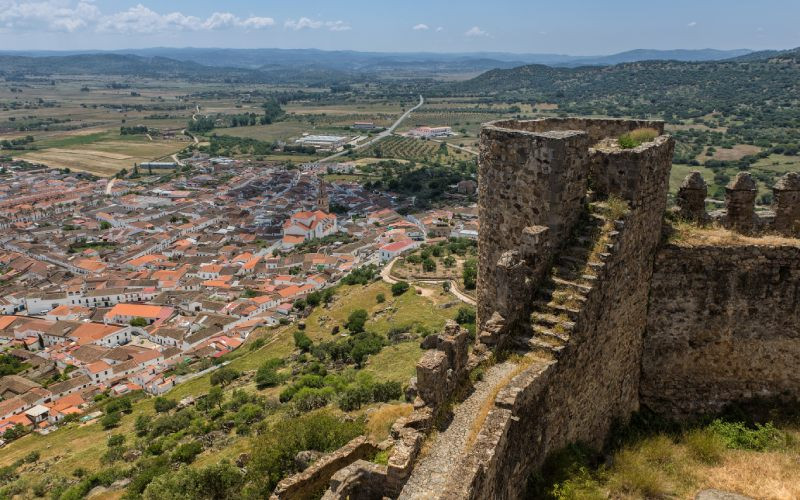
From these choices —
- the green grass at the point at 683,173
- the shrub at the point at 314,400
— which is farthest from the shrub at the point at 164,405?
the green grass at the point at 683,173

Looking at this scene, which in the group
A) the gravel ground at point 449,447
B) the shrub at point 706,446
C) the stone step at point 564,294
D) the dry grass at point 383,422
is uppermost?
the stone step at point 564,294

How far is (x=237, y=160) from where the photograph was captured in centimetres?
16250

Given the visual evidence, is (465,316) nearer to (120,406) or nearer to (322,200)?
(120,406)

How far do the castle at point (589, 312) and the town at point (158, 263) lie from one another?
1901 inches

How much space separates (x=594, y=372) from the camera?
392 inches

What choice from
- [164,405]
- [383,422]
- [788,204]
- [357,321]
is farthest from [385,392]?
[357,321]

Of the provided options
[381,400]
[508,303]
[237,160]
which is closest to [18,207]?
[237,160]

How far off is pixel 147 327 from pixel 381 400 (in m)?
52.8

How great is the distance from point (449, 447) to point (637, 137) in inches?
299

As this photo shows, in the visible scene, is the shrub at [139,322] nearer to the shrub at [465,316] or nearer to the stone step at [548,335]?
the shrub at [465,316]

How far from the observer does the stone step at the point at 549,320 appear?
29.8 ft

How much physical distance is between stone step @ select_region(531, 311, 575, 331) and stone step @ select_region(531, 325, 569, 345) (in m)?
0.09

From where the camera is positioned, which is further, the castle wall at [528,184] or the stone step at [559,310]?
the castle wall at [528,184]

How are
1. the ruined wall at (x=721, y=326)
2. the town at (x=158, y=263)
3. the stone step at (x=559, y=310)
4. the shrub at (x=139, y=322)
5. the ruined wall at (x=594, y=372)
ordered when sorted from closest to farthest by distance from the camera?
the ruined wall at (x=594, y=372), the stone step at (x=559, y=310), the ruined wall at (x=721, y=326), the town at (x=158, y=263), the shrub at (x=139, y=322)
